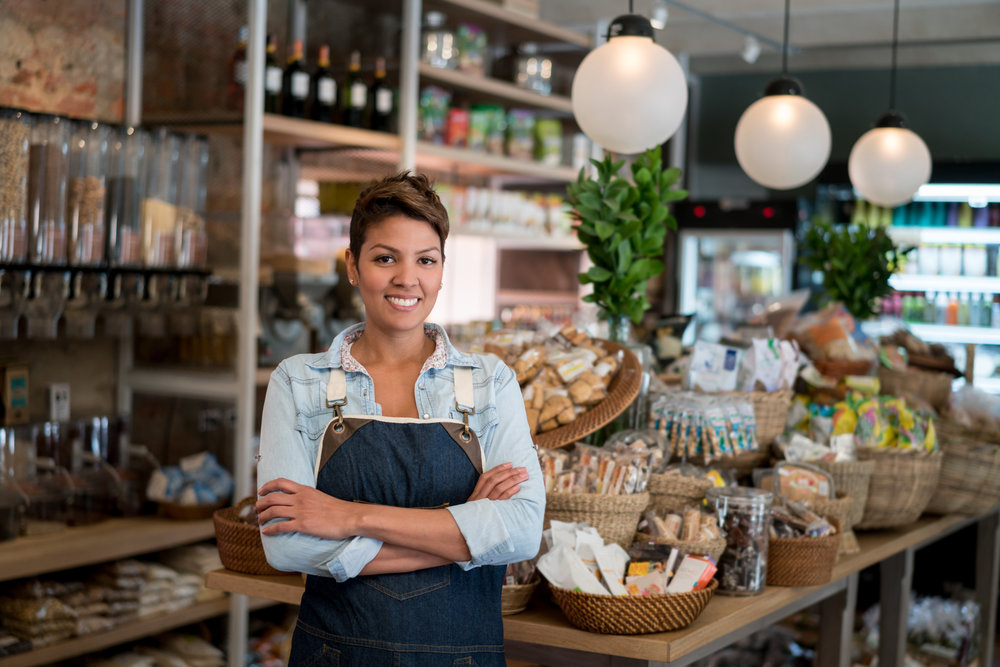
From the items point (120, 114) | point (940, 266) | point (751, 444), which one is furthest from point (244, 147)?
point (940, 266)

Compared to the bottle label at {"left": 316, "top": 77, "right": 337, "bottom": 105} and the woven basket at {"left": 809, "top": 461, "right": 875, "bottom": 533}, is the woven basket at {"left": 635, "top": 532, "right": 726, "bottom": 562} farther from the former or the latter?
the bottle label at {"left": 316, "top": 77, "right": 337, "bottom": 105}

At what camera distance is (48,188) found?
3.29 meters

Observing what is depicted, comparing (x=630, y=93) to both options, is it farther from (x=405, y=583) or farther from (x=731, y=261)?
(x=731, y=261)

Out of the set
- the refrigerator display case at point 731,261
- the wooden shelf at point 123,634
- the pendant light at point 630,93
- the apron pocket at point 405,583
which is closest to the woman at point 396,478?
the apron pocket at point 405,583

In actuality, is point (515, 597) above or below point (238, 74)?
below

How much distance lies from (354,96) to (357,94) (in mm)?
16

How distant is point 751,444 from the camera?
2.92 meters

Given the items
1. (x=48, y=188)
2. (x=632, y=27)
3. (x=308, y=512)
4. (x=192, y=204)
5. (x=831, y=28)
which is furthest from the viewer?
(x=831, y=28)

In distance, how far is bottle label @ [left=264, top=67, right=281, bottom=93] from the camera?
4.15 metres

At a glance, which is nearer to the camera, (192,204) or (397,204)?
(397,204)

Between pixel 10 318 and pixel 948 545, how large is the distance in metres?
5.24

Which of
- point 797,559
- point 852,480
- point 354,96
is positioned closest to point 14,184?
point 354,96

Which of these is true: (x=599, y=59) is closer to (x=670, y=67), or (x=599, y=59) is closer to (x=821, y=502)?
(x=670, y=67)

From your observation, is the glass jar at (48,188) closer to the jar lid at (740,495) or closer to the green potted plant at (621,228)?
the green potted plant at (621,228)
